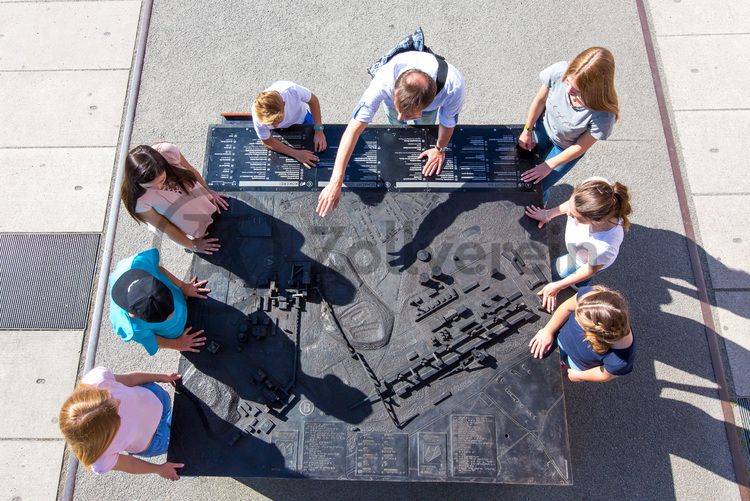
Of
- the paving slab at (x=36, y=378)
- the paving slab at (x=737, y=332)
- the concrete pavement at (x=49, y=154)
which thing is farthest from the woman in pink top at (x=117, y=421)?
the paving slab at (x=737, y=332)

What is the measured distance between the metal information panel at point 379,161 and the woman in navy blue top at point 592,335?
4.82 ft

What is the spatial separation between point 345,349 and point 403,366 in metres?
0.55

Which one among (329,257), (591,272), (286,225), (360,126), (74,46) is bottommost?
(591,272)

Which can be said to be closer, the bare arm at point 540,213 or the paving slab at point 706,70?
the bare arm at point 540,213

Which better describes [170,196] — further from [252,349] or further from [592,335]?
[592,335]

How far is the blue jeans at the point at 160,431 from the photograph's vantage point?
4.18 meters

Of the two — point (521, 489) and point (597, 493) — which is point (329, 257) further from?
point (597, 493)

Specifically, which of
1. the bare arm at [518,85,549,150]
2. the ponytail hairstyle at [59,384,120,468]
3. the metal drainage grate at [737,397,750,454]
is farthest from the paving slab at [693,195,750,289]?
the ponytail hairstyle at [59,384,120,468]

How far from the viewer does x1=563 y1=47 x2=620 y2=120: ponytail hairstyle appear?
3688 millimetres

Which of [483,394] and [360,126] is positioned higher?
[360,126]

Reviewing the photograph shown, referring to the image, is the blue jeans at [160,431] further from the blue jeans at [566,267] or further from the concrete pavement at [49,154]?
the blue jeans at [566,267]

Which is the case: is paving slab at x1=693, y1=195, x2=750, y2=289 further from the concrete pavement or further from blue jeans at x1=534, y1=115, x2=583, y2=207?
the concrete pavement

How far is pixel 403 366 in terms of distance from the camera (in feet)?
14.0

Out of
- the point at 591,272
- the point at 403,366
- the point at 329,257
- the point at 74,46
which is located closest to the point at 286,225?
the point at 329,257
